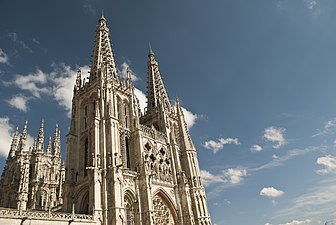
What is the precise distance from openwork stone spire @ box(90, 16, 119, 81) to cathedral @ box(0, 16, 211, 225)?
0.43ft

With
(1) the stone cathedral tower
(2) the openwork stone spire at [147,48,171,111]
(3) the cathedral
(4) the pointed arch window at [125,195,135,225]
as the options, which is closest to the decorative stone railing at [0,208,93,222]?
(3) the cathedral

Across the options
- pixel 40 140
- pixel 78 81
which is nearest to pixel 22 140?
pixel 40 140

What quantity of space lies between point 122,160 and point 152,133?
22.7 ft

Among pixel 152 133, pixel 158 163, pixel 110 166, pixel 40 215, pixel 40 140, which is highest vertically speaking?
pixel 40 140

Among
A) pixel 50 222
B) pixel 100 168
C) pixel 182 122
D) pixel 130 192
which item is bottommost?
pixel 50 222

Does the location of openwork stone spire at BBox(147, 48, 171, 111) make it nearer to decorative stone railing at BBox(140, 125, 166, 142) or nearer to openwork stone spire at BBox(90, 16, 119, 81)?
decorative stone railing at BBox(140, 125, 166, 142)

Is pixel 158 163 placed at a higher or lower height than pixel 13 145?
lower

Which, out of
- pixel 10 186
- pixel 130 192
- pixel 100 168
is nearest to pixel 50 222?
pixel 100 168

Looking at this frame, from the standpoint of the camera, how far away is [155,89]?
43562mm

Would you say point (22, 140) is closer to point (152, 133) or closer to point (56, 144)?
point (56, 144)

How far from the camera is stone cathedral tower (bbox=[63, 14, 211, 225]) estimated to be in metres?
24.6

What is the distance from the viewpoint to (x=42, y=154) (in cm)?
4406

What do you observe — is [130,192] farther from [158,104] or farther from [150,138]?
[158,104]

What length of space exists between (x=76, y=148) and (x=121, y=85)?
9.39 m
